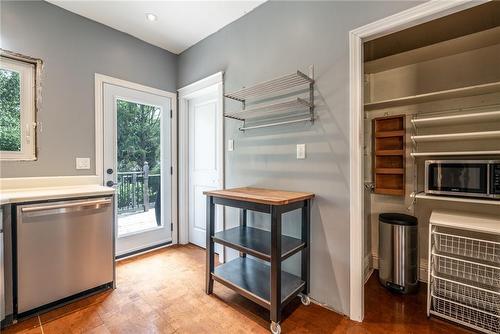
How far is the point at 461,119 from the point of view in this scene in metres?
1.92

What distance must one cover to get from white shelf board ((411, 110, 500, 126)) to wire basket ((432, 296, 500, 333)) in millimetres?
1364

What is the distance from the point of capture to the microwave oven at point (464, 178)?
5.44ft

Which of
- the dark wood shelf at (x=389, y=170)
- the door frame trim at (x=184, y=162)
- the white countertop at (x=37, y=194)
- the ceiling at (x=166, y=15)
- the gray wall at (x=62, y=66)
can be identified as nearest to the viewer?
the white countertop at (x=37, y=194)

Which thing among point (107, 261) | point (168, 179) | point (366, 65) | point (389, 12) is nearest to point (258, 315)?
point (107, 261)

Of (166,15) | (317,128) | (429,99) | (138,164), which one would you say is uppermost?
(166,15)

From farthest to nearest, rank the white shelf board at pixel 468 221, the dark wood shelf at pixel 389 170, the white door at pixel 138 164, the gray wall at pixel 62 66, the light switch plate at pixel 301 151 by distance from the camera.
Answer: the white door at pixel 138 164 < the dark wood shelf at pixel 389 170 < the gray wall at pixel 62 66 < the light switch plate at pixel 301 151 < the white shelf board at pixel 468 221

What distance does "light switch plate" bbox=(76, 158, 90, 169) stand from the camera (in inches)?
95.5

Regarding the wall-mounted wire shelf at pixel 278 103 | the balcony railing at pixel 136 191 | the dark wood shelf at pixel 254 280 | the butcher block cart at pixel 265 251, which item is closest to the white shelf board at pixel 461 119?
the wall-mounted wire shelf at pixel 278 103

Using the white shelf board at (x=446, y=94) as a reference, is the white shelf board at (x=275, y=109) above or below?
below

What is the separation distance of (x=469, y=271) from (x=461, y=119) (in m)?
1.26

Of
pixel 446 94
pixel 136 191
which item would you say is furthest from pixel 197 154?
pixel 446 94

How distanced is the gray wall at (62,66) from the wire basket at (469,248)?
337cm

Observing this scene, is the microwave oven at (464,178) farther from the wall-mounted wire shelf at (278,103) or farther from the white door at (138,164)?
the white door at (138,164)

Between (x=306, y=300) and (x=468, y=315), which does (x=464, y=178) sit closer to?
(x=468, y=315)
